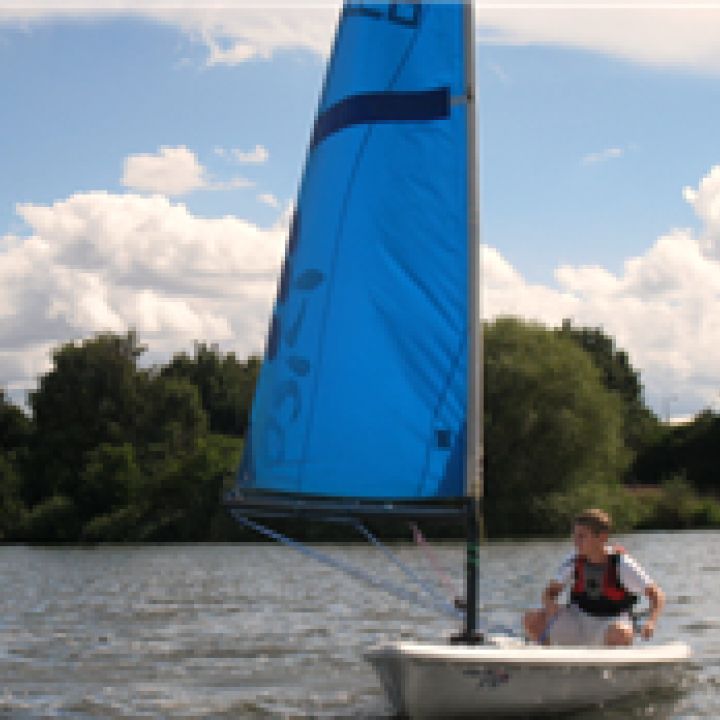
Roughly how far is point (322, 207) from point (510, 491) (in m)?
34.1

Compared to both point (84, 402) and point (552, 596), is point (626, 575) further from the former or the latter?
point (84, 402)

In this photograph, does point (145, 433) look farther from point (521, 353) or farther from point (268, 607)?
point (268, 607)

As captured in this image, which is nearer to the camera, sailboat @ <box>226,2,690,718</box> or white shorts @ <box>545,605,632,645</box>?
sailboat @ <box>226,2,690,718</box>

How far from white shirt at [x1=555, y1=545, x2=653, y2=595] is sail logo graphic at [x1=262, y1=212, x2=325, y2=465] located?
250cm

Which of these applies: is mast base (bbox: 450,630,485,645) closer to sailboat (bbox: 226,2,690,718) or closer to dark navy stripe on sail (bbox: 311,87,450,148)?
sailboat (bbox: 226,2,690,718)

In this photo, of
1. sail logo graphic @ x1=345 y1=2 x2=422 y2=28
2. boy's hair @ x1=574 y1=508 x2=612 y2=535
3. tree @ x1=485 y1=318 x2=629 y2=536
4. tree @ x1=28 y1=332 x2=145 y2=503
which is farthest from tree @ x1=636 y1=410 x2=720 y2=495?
sail logo graphic @ x1=345 y1=2 x2=422 y2=28

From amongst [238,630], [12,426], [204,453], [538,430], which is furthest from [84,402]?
[238,630]

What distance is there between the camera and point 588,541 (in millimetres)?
11297

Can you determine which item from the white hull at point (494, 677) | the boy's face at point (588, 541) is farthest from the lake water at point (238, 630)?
the boy's face at point (588, 541)

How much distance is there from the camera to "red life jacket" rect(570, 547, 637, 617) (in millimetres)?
11422

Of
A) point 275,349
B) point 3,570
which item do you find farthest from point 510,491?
point 275,349

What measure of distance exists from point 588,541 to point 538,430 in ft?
111

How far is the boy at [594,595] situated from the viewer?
11.3 m

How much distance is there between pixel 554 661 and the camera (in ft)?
34.1
